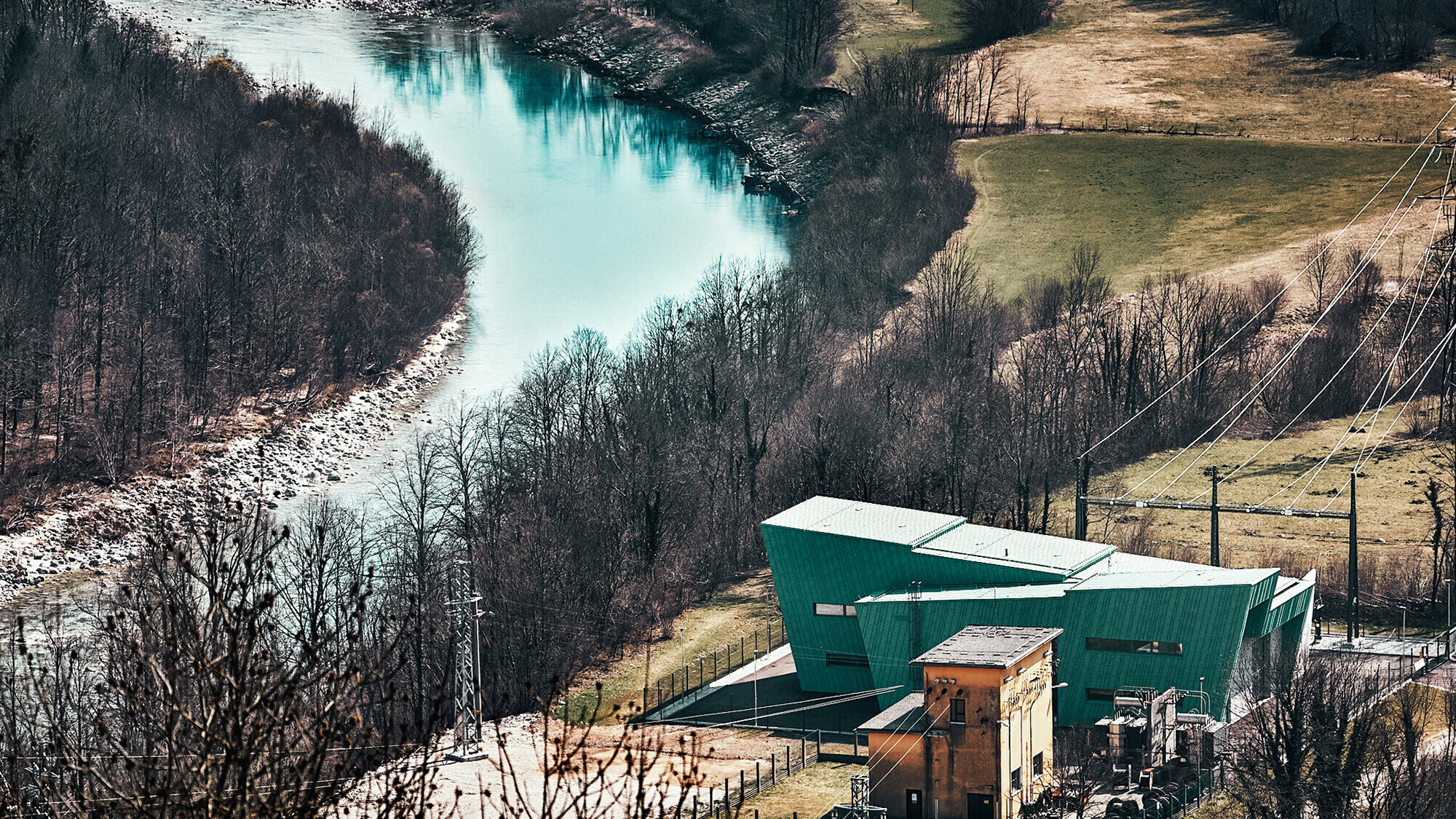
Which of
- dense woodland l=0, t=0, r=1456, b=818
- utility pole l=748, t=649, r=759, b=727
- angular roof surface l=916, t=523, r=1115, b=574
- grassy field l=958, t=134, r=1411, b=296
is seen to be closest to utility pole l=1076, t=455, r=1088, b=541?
angular roof surface l=916, t=523, r=1115, b=574

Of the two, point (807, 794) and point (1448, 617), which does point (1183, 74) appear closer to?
point (1448, 617)

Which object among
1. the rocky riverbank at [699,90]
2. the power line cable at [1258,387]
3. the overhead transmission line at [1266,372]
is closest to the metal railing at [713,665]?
the power line cable at [1258,387]

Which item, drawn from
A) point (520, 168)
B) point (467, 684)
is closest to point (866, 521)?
point (467, 684)

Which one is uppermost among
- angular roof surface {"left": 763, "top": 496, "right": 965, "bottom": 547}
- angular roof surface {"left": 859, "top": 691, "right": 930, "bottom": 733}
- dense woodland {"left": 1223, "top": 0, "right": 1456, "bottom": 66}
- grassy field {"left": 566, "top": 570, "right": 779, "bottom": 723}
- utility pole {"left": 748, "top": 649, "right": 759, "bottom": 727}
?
dense woodland {"left": 1223, "top": 0, "right": 1456, "bottom": 66}

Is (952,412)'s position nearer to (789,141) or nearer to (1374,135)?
(1374,135)

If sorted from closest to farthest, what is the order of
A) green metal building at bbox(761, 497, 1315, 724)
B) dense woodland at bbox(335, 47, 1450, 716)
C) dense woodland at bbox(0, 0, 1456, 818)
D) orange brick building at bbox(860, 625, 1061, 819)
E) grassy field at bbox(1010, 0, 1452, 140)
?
orange brick building at bbox(860, 625, 1061, 819) < green metal building at bbox(761, 497, 1315, 724) < dense woodland at bbox(0, 0, 1456, 818) < dense woodland at bbox(335, 47, 1450, 716) < grassy field at bbox(1010, 0, 1452, 140)

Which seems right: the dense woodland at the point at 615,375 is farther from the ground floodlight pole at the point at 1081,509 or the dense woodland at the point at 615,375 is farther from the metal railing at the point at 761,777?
the metal railing at the point at 761,777

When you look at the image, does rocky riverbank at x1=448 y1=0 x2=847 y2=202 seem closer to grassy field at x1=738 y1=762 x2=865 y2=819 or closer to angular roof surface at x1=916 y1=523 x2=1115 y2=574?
angular roof surface at x1=916 y1=523 x2=1115 y2=574
